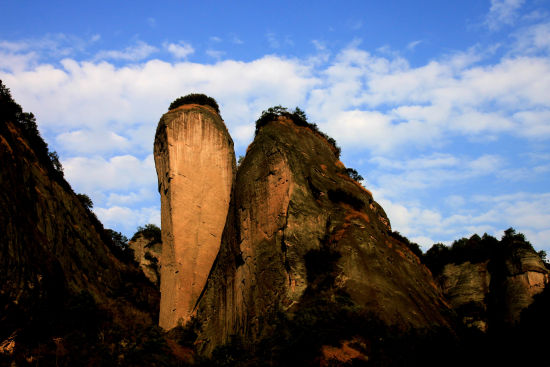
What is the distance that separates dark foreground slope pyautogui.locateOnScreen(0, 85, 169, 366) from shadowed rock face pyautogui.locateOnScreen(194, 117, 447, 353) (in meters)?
4.44

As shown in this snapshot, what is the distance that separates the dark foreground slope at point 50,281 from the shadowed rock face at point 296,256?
4.44m

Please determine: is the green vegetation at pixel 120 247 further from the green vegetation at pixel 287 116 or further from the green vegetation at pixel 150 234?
the green vegetation at pixel 287 116

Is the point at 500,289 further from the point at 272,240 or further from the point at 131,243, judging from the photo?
the point at 131,243

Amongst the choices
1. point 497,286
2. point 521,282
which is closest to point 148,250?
point 497,286

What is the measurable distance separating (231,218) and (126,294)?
9090mm

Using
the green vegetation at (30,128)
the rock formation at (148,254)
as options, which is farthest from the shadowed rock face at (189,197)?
the rock formation at (148,254)

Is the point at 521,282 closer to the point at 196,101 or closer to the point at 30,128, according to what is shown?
the point at 196,101

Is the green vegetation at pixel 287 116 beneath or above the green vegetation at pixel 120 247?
above

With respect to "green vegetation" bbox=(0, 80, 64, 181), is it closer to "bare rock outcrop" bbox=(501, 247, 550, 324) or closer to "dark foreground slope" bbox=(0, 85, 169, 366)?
"dark foreground slope" bbox=(0, 85, 169, 366)

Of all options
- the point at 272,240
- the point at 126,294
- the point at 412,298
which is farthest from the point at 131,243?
the point at 412,298

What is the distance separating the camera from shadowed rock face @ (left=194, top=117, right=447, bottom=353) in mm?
22734

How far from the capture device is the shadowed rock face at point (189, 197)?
28156 millimetres

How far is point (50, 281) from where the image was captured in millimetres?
20219

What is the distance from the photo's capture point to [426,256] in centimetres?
4425
